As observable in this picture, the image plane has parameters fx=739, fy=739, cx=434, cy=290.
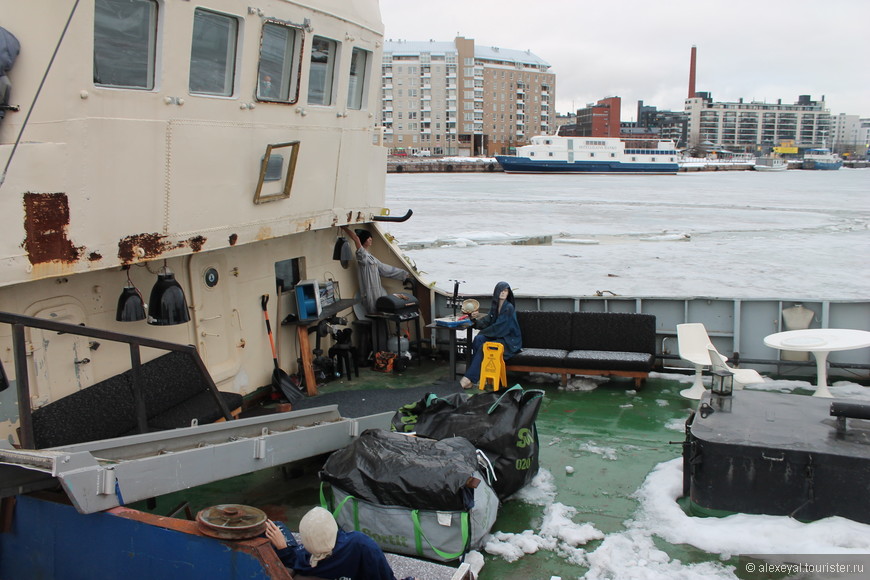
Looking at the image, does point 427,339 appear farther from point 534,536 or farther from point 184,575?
point 184,575

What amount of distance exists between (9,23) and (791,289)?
15339mm

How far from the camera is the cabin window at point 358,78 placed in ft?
30.6

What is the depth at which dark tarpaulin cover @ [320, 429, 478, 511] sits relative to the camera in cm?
525

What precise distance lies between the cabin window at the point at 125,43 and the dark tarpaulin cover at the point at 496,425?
3775 millimetres

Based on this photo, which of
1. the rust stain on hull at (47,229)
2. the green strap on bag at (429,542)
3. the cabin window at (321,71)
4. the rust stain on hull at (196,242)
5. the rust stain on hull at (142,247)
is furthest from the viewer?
the cabin window at (321,71)

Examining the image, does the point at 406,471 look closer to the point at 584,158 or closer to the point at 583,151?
the point at 584,158

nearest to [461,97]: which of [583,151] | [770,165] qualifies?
[583,151]

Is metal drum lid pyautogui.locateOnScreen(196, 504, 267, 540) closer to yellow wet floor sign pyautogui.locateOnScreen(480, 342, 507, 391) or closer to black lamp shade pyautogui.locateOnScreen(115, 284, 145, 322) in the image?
black lamp shade pyautogui.locateOnScreen(115, 284, 145, 322)

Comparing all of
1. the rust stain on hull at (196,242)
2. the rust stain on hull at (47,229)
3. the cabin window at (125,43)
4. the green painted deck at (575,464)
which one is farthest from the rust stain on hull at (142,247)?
the green painted deck at (575,464)

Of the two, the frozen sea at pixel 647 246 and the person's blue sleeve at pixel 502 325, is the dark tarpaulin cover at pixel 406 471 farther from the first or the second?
the frozen sea at pixel 647 246

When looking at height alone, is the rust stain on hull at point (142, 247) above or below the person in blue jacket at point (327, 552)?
above

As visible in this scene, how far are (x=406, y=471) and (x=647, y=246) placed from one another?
20.6 meters

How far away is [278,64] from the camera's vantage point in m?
7.82

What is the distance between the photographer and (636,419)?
8.57m
